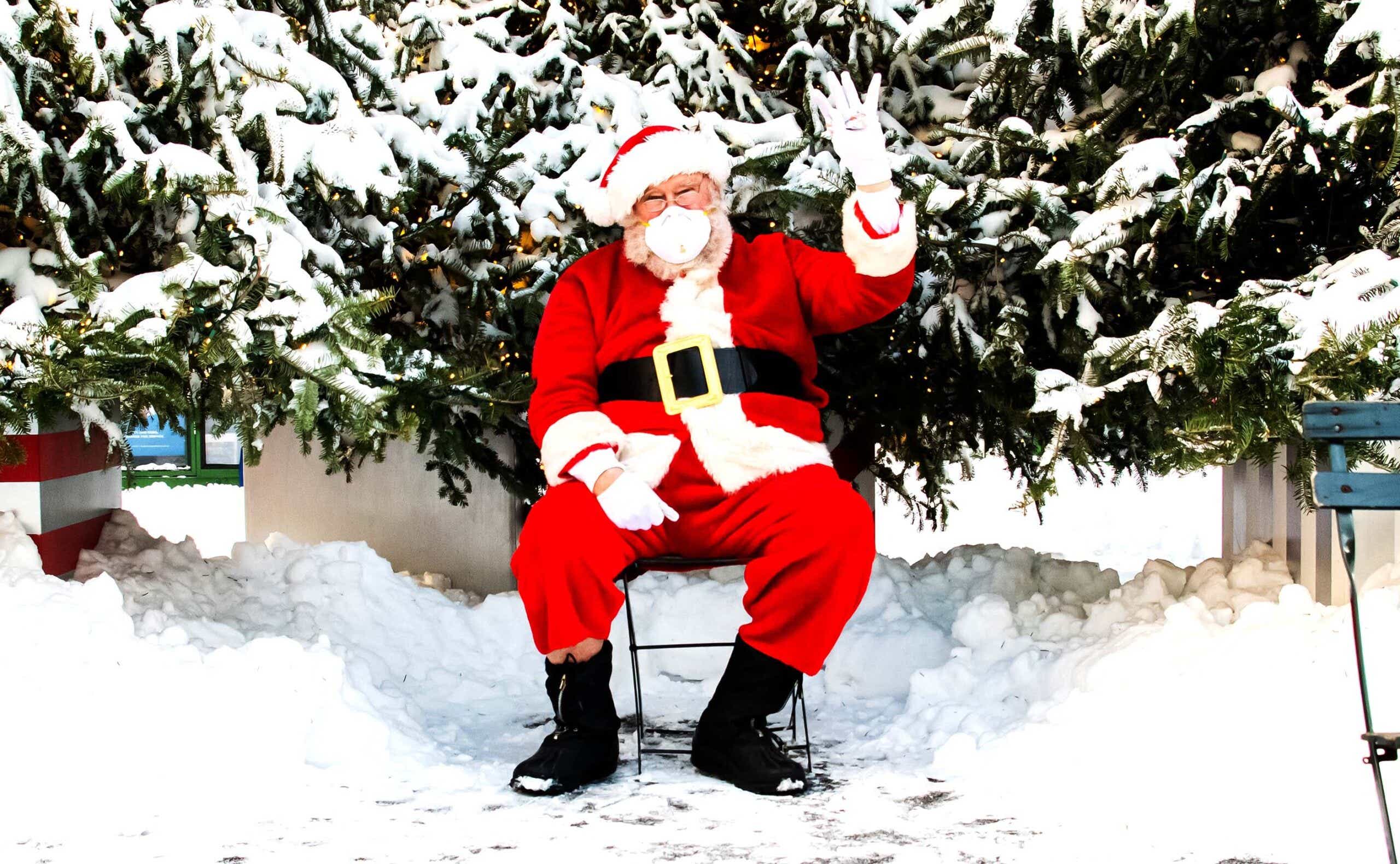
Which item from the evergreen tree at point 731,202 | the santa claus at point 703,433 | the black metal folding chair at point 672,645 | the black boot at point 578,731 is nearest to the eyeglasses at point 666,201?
the santa claus at point 703,433

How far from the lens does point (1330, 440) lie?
2244 millimetres

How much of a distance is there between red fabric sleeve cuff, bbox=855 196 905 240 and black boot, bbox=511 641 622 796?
131 cm

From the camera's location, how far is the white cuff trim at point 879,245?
315 cm

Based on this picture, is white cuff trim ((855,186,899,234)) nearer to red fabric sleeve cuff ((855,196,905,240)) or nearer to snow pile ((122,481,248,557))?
red fabric sleeve cuff ((855,196,905,240))

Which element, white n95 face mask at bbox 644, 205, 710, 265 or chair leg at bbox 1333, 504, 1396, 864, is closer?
chair leg at bbox 1333, 504, 1396, 864

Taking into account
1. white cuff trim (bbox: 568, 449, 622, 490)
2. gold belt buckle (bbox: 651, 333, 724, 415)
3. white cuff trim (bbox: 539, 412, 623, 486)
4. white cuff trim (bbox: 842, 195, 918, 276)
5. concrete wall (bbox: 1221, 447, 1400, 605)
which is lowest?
concrete wall (bbox: 1221, 447, 1400, 605)

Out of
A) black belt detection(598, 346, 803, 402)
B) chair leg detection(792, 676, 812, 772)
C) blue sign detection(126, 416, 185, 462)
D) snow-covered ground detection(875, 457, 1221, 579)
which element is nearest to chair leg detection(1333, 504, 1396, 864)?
chair leg detection(792, 676, 812, 772)

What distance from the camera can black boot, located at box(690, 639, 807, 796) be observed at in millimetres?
3127

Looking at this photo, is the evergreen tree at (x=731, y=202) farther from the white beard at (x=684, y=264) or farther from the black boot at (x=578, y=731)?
the black boot at (x=578, y=731)

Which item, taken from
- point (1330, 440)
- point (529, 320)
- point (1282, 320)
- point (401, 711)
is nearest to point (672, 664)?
point (401, 711)

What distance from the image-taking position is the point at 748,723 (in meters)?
3.20

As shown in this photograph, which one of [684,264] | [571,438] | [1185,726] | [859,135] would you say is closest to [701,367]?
[684,264]

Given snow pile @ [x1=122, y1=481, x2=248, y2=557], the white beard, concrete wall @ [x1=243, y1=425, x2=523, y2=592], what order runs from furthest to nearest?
snow pile @ [x1=122, y1=481, x2=248, y2=557] → concrete wall @ [x1=243, y1=425, x2=523, y2=592] → the white beard

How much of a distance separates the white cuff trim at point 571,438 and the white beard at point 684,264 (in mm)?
484
